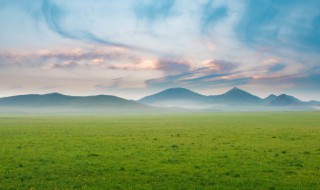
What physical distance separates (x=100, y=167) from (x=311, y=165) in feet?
45.8

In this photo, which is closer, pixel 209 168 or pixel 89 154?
pixel 209 168

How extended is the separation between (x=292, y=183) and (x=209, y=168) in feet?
17.1

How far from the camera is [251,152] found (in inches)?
1040

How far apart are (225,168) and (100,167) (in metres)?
8.09

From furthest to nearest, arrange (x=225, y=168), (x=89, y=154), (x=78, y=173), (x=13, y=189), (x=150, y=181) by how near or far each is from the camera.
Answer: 1. (x=89, y=154)
2. (x=225, y=168)
3. (x=78, y=173)
4. (x=150, y=181)
5. (x=13, y=189)

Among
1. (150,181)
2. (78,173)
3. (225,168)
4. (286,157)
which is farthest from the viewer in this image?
(286,157)

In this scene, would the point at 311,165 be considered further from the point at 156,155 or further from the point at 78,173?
the point at 78,173

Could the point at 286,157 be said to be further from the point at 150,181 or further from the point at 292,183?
the point at 150,181

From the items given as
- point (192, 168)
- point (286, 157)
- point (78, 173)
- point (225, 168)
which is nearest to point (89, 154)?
point (78, 173)

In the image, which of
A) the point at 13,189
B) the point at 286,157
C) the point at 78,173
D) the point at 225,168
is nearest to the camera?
the point at 13,189

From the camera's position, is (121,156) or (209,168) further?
(121,156)

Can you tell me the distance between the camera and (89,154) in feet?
84.1

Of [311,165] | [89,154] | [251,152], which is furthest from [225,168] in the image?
[89,154]

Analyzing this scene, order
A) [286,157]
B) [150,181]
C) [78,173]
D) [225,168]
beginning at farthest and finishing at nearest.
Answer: [286,157] < [225,168] < [78,173] < [150,181]
